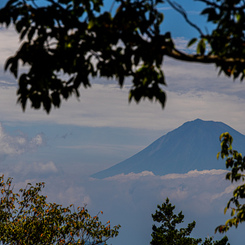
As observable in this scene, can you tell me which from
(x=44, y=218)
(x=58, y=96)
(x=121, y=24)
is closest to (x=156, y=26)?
(x=121, y=24)

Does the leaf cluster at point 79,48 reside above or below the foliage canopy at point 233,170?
above

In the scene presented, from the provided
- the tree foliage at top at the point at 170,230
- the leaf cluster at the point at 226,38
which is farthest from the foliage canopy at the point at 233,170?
the tree foliage at top at the point at 170,230

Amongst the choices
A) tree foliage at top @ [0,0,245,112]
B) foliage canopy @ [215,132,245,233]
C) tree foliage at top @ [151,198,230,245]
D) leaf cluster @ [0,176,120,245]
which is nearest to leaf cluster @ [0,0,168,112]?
tree foliage at top @ [0,0,245,112]

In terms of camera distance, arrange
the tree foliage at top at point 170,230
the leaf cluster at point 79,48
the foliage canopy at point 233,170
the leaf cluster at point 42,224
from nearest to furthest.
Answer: the leaf cluster at point 79,48 → the foliage canopy at point 233,170 → the leaf cluster at point 42,224 → the tree foliage at top at point 170,230

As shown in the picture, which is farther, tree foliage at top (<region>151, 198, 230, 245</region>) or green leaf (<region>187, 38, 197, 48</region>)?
tree foliage at top (<region>151, 198, 230, 245</region>)

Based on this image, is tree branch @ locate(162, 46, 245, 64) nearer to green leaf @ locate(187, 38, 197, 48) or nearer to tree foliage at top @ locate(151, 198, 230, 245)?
green leaf @ locate(187, 38, 197, 48)

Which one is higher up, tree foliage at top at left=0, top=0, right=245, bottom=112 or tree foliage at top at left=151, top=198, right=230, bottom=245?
tree foliage at top at left=0, top=0, right=245, bottom=112

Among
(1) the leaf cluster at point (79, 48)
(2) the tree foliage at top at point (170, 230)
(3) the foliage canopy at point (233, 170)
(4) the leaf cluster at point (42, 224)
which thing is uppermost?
(1) the leaf cluster at point (79, 48)

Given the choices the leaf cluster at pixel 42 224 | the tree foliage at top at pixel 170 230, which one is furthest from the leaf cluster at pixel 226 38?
the tree foliage at top at pixel 170 230

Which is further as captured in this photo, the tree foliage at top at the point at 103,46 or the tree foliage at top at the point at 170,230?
the tree foliage at top at the point at 170,230

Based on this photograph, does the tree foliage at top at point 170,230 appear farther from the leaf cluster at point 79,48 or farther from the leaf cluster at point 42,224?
the leaf cluster at point 79,48

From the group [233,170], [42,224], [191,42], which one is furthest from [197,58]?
[42,224]

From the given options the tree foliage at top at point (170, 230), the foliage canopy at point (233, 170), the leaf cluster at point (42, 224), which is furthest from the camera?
the tree foliage at top at point (170, 230)

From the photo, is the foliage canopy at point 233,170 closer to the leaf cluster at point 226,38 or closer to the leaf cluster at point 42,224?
the leaf cluster at point 226,38
